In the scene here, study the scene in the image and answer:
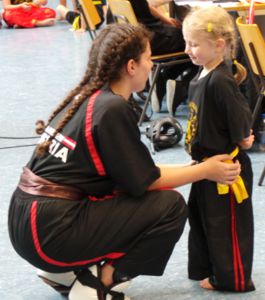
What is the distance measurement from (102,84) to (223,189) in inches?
18.2

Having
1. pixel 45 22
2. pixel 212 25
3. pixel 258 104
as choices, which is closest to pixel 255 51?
pixel 258 104

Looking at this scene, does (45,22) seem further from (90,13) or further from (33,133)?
(33,133)

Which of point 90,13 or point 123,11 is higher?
point 123,11

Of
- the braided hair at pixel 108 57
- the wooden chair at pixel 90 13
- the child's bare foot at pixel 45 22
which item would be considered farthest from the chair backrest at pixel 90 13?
the child's bare foot at pixel 45 22

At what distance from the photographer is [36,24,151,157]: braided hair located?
5.47 feet

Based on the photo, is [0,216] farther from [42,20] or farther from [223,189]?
[42,20]

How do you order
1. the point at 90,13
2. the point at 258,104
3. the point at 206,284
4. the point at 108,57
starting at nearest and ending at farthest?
1. the point at 108,57
2. the point at 206,284
3. the point at 258,104
4. the point at 90,13

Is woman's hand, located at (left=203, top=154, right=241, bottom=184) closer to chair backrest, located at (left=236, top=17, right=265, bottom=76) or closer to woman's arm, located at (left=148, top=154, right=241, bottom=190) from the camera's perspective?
woman's arm, located at (left=148, top=154, right=241, bottom=190)

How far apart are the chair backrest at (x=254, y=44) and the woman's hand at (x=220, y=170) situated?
3.30 ft

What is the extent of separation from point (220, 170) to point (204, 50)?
0.34 meters

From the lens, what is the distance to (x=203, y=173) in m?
1.72


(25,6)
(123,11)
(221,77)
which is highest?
(221,77)

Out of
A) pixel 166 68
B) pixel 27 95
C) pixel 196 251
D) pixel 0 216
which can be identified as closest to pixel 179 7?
pixel 166 68

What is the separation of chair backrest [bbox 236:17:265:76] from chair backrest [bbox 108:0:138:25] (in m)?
0.85
